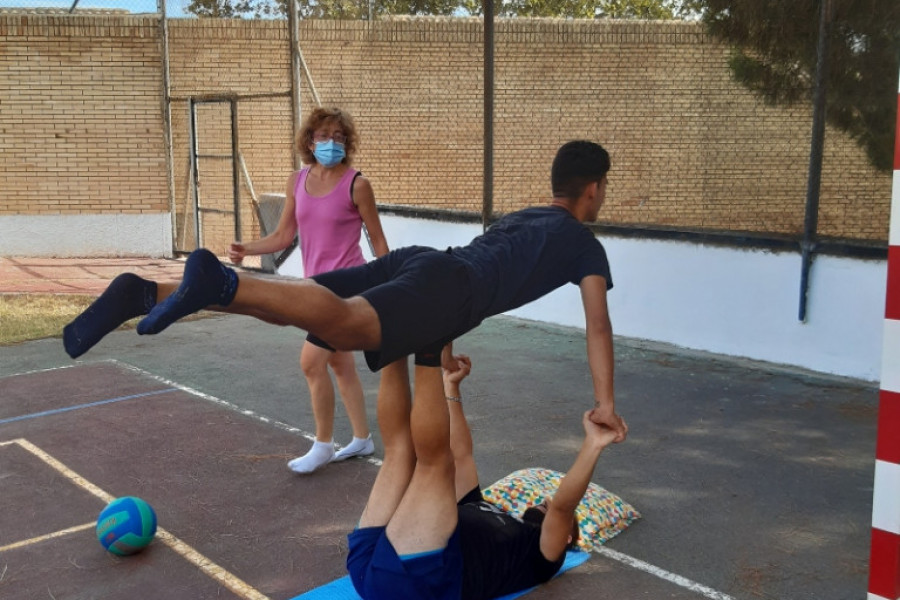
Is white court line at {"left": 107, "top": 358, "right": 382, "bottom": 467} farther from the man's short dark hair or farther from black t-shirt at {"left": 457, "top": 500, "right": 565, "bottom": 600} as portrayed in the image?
the man's short dark hair

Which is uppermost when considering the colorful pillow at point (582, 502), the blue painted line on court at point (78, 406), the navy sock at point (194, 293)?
the navy sock at point (194, 293)

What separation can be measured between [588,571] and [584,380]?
3.39m

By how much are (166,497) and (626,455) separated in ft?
8.67

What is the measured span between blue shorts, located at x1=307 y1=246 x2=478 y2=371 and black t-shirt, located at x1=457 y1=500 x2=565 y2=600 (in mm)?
655

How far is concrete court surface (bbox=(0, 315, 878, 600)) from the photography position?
3814 millimetres

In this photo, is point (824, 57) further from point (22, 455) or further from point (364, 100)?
point (364, 100)

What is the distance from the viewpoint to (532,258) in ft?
11.6

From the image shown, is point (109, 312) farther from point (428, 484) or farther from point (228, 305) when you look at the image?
point (428, 484)

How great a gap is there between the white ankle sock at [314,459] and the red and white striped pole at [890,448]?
3.15 metres

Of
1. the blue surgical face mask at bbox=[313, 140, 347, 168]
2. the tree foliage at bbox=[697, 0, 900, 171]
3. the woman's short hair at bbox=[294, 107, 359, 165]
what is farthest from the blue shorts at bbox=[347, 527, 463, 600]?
the tree foliage at bbox=[697, 0, 900, 171]

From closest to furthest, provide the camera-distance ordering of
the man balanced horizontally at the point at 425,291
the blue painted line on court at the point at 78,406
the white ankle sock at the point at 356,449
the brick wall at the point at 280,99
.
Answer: the man balanced horizontally at the point at 425,291 < the white ankle sock at the point at 356,449 < the blue painted line on court at the point at 78,406 < the brick wall at the point at 280,99

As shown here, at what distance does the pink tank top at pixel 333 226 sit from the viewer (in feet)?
16.0

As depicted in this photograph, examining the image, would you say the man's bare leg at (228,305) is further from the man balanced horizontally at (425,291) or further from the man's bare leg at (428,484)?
the man's bare leg at (428,484)

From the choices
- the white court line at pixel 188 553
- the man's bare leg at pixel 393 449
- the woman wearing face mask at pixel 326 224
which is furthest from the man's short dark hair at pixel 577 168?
the white court line at pixel 188 553
